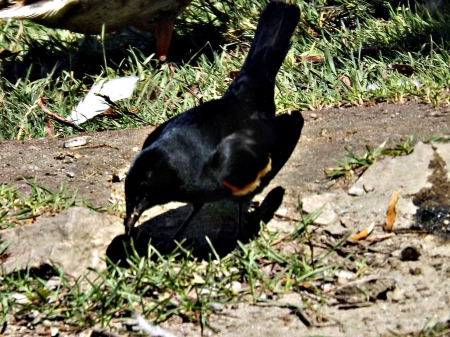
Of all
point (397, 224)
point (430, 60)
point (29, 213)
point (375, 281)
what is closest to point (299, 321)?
point (375, 281)

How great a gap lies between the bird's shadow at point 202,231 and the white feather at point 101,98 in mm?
1744

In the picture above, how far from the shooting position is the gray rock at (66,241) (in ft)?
14.0

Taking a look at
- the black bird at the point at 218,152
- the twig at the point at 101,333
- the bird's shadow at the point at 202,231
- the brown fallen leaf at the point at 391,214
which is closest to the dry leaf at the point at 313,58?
the black bird at the point at 218,152

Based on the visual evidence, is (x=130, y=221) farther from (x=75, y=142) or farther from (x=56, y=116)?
(x=56, y=116)

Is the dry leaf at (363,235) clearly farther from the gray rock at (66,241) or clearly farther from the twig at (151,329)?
the gray rock at (66,241)

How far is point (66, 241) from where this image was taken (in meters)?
4.34

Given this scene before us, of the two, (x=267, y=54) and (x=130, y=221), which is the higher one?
(x=267, y=54)

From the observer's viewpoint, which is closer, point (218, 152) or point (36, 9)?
point (218, 152)

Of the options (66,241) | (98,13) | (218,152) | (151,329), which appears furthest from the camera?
(98,13)

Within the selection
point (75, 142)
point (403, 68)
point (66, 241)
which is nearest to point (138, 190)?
point (66, 241)

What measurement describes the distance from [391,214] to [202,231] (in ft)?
3.43

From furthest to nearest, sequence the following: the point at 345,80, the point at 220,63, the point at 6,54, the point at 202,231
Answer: the point at 6,54 < the point at 220,63 < the point at 345,80 < the point at 202,231

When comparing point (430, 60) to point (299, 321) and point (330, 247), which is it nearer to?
point (330, 247)

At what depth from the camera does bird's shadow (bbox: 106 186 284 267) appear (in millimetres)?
4375
